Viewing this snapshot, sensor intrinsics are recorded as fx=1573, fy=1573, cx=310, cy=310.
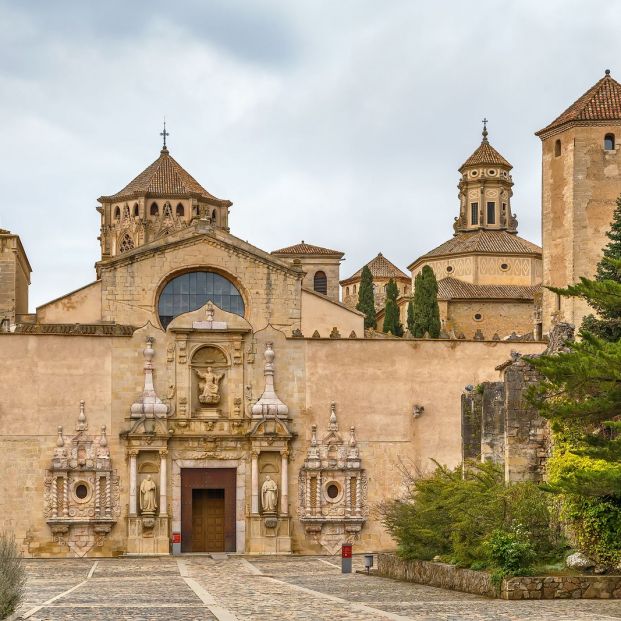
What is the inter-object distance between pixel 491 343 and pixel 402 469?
449 cm

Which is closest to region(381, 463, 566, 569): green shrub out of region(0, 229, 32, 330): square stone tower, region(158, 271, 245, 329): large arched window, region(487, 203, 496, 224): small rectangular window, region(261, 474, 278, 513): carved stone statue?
region(261, 474, 278, 513): carved stone statue

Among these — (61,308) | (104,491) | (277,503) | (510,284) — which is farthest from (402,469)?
(510,284)

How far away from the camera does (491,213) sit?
110 metres

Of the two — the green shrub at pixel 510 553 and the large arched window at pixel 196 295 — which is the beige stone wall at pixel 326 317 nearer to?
the large arched window at pixel 196 295

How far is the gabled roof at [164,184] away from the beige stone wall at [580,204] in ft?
99.7

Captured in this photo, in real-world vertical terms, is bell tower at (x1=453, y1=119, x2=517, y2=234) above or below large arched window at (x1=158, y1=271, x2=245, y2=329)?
above

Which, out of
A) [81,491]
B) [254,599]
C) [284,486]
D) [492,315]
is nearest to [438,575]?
[254,599]

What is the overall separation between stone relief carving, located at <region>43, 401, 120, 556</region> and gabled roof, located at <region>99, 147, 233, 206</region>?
44.3m

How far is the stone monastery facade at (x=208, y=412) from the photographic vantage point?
1709 inches

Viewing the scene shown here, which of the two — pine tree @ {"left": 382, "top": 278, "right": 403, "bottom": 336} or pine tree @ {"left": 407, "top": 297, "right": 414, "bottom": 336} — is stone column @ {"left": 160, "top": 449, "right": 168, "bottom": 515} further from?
pine tree @ {"left": 382, "top": 278, "right": 403, "bottom": 336}

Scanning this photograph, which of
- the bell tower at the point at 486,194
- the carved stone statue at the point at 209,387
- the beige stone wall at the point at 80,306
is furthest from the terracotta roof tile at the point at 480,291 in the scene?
the carved stone statue at the point at 209,387

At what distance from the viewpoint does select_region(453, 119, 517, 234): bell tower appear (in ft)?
361

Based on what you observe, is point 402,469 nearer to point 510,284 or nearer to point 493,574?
point 493,574

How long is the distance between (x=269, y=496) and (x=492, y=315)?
52065 millimetres
